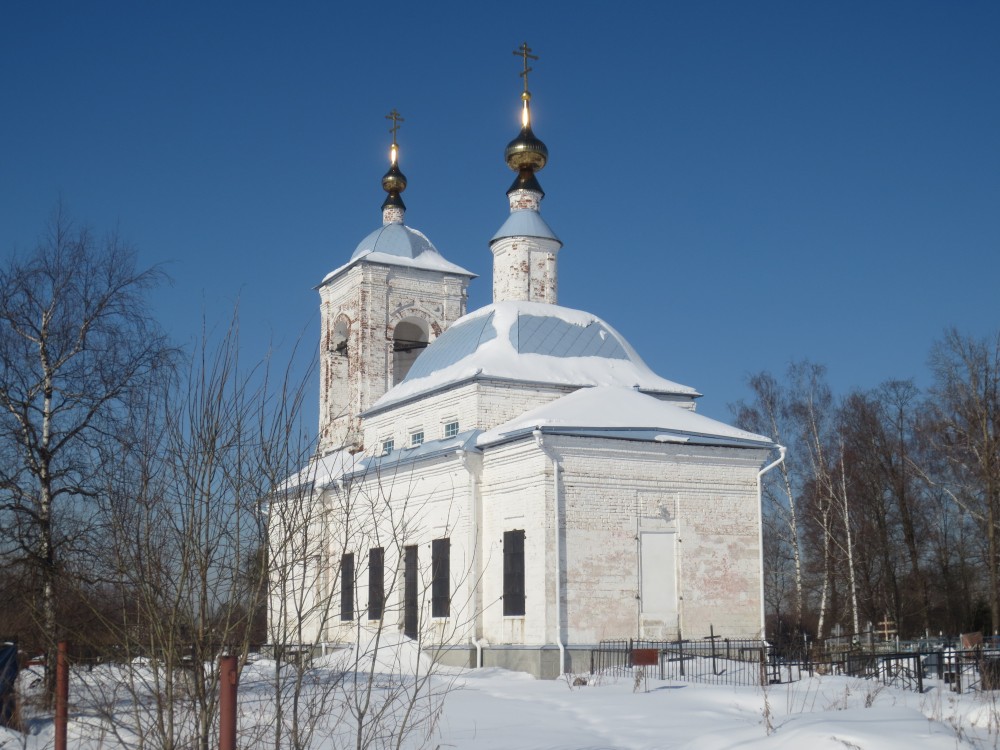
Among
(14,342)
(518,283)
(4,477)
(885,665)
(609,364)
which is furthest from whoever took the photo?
(518,283)

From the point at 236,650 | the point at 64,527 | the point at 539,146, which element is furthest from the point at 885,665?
the point at 539,146

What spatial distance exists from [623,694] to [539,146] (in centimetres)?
1734

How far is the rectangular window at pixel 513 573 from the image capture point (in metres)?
21.9

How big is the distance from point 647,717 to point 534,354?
13.1 meters

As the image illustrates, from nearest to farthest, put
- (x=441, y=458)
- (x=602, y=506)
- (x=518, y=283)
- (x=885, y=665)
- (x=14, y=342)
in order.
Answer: (x=14, y=342)
(x=885, y=665)
(x=602, y=506)
(x=441, y=458)
(x=518, y=283)

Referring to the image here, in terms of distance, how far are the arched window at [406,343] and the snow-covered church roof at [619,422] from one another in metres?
10.0

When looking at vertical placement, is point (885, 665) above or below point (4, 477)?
below

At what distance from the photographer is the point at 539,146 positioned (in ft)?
99.6

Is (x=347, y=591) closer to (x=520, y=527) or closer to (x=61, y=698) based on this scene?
(x=520, y=527)

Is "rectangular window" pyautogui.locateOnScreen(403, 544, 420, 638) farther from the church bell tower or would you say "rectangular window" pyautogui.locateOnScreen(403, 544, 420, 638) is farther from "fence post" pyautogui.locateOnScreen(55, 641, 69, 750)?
"fence post" pyautogui.locateOnScreen(55, 641, 69, 750)

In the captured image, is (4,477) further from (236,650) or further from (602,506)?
(602,506)

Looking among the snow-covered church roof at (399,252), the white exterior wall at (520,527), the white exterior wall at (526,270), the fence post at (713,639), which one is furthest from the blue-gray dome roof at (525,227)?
the fence post at (713,639)

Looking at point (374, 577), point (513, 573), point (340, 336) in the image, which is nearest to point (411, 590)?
point (374, 577)

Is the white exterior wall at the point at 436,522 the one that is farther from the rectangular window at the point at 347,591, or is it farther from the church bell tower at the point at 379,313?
the church bell tower at the point at 379,313
